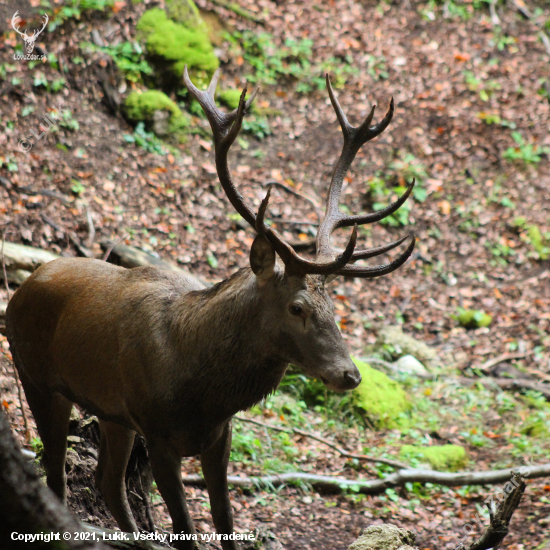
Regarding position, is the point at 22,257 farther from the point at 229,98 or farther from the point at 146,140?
the point at 229,98

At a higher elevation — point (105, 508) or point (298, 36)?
point (298, 36)

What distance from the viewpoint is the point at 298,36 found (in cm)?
1216

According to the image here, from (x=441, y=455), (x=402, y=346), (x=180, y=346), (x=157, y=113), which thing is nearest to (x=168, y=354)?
(x=180, y=346)

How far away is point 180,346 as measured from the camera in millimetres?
3555

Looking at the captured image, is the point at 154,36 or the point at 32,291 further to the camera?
the point at 154,36

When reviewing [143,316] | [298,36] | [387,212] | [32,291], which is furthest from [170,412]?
[298,36]

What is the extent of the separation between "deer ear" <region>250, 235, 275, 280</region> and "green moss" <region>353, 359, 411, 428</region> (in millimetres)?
3879

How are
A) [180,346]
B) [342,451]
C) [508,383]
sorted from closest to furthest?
[180,346]
[342,451]
[508,383]

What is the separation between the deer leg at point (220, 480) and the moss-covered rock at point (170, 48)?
7.54m

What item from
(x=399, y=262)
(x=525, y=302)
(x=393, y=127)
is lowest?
(x=525, y=302)

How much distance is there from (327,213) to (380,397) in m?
3.73

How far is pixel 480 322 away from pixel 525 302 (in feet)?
3.39

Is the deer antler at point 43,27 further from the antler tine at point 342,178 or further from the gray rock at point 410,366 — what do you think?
the gray rock at point 410,366

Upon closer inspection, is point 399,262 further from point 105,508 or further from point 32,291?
point 105,508
